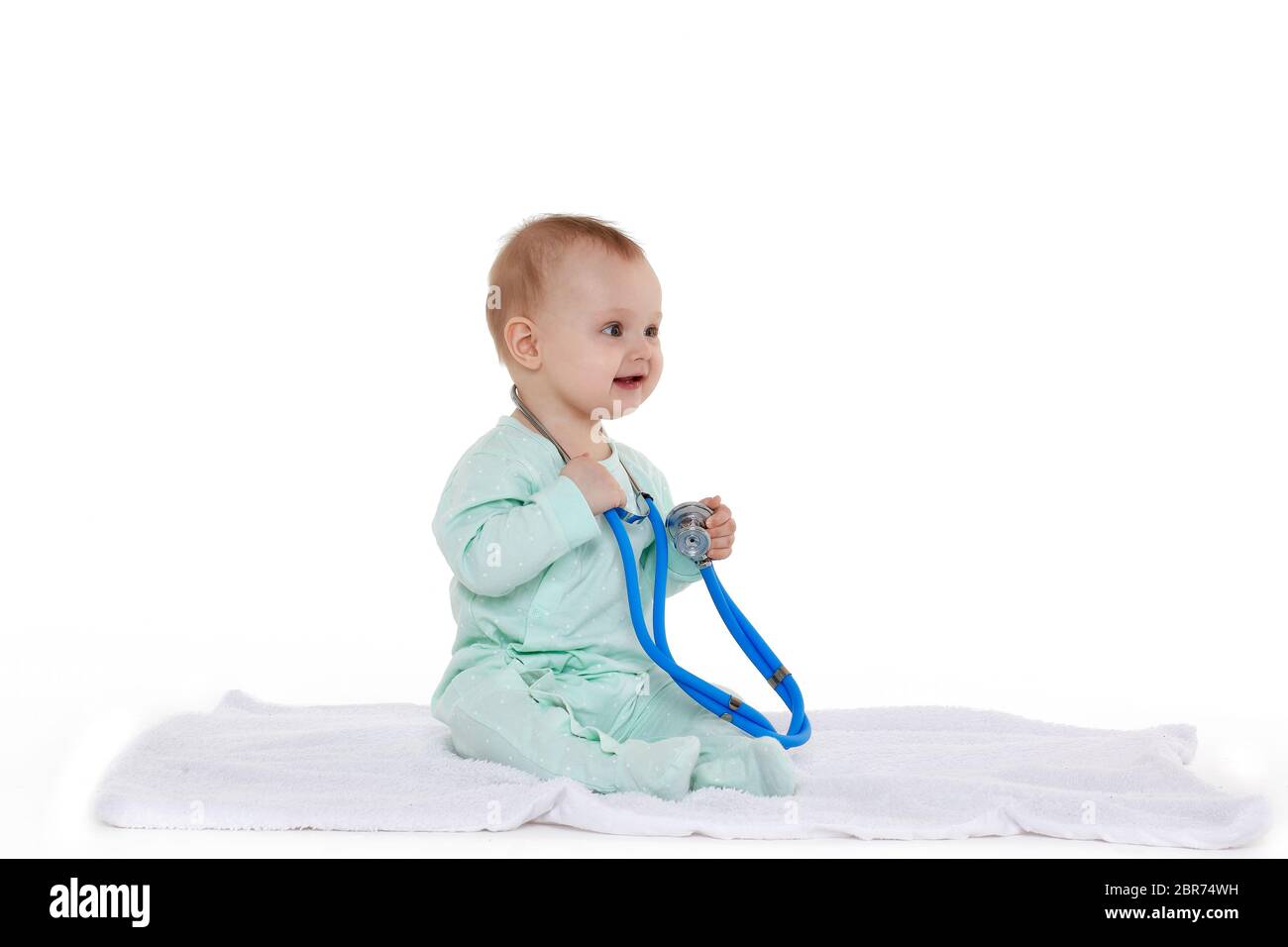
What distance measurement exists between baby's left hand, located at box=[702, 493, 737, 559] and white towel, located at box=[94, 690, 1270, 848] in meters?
0.46

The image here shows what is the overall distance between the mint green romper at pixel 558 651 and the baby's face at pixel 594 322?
0.50ft

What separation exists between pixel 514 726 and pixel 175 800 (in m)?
0.61

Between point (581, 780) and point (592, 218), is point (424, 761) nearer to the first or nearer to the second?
point (581, 780)

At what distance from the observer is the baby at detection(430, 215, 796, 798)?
286 cm

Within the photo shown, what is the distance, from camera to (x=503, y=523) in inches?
114

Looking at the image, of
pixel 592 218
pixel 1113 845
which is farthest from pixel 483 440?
pixel 1113 845

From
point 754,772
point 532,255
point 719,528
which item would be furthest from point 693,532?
point 532,255

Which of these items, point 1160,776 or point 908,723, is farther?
point 908,723

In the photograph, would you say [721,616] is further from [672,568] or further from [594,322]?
[594,322]

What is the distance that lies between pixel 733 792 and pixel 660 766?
14 cm

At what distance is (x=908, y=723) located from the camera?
348 cm

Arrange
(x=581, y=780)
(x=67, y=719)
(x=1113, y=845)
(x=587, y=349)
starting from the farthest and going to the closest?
(x=67, y=719) < (x=587, y=349) < (x=581, y=780) < (x=1113, y=845)

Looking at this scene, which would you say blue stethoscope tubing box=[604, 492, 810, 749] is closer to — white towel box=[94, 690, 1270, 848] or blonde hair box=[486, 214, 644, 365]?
white towel box=[94, 690, 1270, 848]

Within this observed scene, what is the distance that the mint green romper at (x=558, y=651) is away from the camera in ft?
9.15
